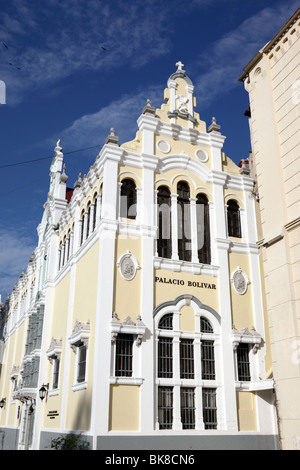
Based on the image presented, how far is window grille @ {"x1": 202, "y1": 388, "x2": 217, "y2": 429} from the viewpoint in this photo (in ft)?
60.0

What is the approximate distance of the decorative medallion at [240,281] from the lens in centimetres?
2094

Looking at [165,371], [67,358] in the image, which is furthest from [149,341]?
[67,358]

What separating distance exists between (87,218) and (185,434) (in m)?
10.6

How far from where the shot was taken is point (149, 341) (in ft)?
59.5

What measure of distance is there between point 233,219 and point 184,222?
282 centimetres

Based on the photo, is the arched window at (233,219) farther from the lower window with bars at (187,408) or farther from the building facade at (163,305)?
the lower window with bars at (187,408)

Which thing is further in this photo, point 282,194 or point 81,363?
point 81,363

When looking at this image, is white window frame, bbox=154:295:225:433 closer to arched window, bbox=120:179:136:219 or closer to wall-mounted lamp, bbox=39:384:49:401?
arched window, bbox=120:179:136:219

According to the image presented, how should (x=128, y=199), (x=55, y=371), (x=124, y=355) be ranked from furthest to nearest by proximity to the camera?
(x=55, y=371) < (x=128, y=199) < (x=124, y=355)

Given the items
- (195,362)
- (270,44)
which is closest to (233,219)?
(195,362)

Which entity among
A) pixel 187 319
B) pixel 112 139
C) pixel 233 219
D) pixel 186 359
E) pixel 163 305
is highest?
pixel 112 139

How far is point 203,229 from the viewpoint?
2141 centimetres

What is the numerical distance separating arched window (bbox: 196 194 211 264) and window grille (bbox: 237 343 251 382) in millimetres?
3970

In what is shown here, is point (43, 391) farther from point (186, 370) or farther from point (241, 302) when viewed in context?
point (241, 302)
